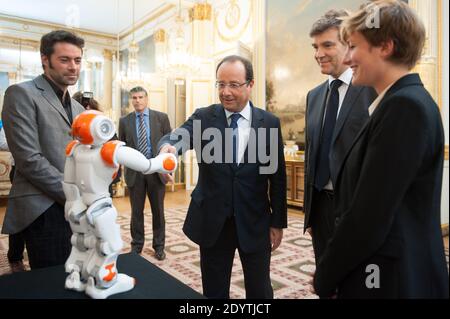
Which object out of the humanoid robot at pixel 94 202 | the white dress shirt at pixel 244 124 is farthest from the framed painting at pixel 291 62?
the humanoid robot at pixel 94 202

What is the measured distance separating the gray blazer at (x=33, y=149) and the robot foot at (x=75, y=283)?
56 centimetres

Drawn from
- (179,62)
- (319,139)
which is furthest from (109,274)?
(179,62)

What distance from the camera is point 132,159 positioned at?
4.58 ft

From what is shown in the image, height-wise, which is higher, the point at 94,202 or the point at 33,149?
the point at 33,149

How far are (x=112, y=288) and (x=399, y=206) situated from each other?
1061 millimetres

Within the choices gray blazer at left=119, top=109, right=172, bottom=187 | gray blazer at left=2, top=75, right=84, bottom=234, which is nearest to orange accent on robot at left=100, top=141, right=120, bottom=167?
gray blazer at left=2, top=75, right=84, bottom=234

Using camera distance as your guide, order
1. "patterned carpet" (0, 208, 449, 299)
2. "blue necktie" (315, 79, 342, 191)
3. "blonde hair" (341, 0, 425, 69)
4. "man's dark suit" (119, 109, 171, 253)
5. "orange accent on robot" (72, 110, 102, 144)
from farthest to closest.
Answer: "man's dark suit" (119, 109, 171, 253), "patterned carpet" (0, 208, 449, 299), "blue necktie" (315, 79, 342, 191), "orange accent on robot" (72, 110, 102, 144), "blonde hair" (341, 0, 425, 69)

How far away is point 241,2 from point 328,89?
708cm

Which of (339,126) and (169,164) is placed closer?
(169,164)

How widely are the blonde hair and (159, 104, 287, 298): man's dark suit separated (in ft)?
2.83

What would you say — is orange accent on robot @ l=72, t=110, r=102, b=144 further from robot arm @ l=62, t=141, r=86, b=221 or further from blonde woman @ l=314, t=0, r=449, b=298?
blonde woman @ l=314, t=0, r=449, b=298

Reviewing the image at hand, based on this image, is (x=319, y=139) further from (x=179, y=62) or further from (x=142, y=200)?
(x=179, y=62)

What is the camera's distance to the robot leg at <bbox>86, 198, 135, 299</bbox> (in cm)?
135

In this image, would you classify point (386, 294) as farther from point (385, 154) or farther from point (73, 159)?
point (73, 159)
